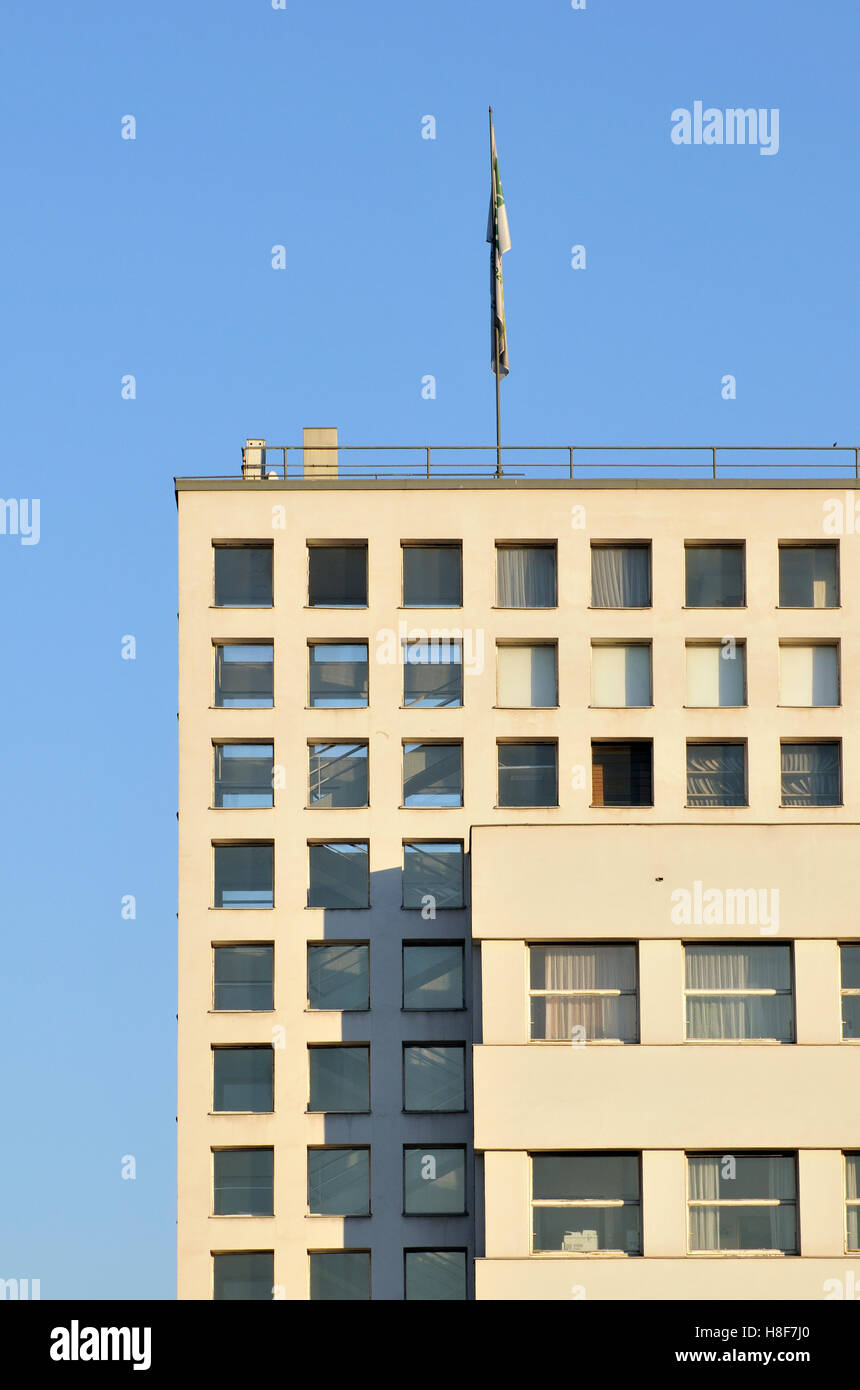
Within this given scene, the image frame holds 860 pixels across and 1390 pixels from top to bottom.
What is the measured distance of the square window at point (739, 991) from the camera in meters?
43.8

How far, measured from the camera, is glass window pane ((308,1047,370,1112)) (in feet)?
165

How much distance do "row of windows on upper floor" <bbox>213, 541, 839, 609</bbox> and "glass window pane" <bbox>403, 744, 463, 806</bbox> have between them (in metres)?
3.46

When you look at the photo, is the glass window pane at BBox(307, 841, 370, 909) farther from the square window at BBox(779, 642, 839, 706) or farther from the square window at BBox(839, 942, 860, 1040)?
the square window at BBox(839, 942, 860, 1040)

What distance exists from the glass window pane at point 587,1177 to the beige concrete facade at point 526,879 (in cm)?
32

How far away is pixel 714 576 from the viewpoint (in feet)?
175

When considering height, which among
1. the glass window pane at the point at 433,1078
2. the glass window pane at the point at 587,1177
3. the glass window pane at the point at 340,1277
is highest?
the glass window pane at the point at 433,1078

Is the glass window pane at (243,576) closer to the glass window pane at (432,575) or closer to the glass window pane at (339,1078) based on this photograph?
the glass window pane at (432,575)

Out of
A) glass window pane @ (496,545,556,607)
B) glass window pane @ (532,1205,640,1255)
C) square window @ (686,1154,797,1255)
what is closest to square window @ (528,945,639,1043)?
square window @ (686,1154,797,1255)

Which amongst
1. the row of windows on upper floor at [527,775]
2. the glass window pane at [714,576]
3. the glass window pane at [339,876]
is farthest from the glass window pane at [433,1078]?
the glass window pane at [714,576]

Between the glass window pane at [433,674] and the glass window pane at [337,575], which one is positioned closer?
the glass window pane at [433,674]

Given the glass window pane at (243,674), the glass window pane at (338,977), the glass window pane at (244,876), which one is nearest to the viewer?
the glass window pane at (338,977)
